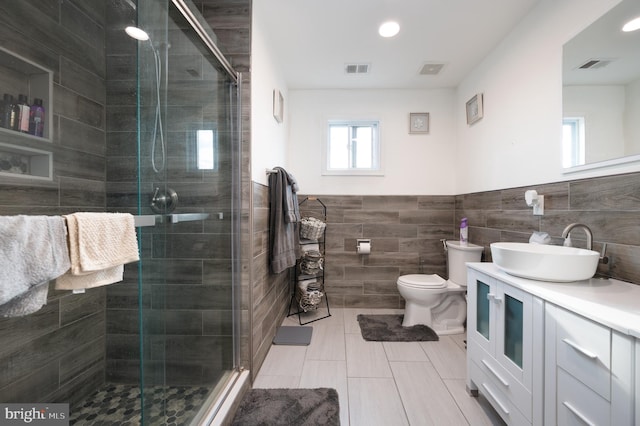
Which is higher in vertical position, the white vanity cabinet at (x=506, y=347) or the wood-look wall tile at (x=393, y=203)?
the wood-look wall tile at (x=393, y=203)

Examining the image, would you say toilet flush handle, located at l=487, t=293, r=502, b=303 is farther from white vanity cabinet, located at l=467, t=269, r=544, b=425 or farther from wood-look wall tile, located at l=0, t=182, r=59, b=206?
wood-look wall tile, located at l=0, t=182, r=59, b=206

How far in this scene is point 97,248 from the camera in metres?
0.78

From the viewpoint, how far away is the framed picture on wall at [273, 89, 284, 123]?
231cm

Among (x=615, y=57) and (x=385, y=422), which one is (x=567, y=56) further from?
(x=385, y=422)

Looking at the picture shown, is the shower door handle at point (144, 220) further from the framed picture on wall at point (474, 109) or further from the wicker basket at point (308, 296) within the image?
the framed picture on wall at point (474, 109)

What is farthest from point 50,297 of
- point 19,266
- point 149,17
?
point 149,17

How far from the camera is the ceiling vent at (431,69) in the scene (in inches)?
97.7

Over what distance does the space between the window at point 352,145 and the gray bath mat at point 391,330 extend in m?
1.68

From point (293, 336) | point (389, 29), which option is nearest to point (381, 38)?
point (389, 29)

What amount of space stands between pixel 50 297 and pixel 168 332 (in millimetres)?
645

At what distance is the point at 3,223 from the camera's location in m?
0.61

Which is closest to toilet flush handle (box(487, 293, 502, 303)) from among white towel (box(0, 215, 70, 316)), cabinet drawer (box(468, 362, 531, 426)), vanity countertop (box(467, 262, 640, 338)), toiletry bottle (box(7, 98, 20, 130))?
vanity countertop (box(467, 262, 640, 338))

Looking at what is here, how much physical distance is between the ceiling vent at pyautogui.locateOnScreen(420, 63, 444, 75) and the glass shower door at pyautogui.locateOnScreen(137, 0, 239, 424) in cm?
191

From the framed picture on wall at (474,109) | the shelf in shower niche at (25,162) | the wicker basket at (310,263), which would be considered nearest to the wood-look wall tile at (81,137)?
the shelf in shower niche at (25,162)
